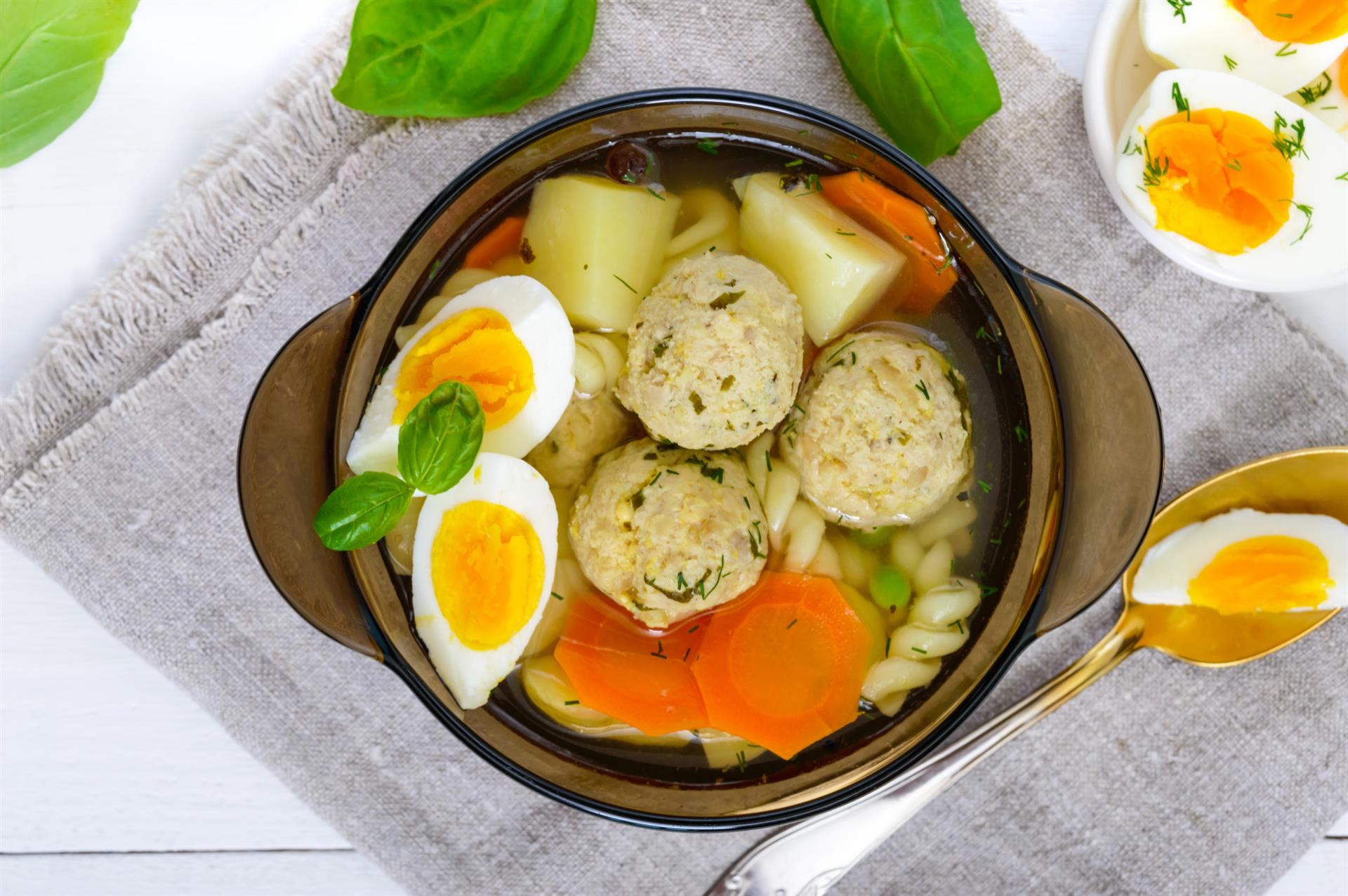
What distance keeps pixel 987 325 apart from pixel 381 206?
0.80 meters

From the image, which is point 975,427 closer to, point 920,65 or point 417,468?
point 920,65

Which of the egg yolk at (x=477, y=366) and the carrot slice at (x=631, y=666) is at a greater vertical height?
the egg yolk at (x=477, y=366)

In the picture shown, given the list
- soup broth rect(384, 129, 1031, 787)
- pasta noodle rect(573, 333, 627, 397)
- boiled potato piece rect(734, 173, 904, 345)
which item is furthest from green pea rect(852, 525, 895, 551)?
pasta noodle rect(573, 333, 627, 397)

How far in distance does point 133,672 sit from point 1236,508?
1.57m

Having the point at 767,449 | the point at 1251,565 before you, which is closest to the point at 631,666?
the point at 767,449

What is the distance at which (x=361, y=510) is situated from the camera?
1062mm

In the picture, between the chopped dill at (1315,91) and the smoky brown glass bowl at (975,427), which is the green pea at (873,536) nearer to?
the smoky brown glass bowl at (975,427)

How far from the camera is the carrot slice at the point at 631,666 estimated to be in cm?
119

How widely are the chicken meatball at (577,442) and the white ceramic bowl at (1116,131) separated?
70cm

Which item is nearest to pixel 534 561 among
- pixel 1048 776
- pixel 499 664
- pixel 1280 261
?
pixel 499 664

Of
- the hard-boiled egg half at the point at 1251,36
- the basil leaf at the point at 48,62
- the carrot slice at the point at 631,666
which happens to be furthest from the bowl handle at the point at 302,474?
the hard-boiled egg half at the point at 1251,36

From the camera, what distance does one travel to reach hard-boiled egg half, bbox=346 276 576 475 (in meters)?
1.11

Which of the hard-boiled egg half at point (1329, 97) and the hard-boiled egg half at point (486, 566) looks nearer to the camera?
the hard-boiled egg half at point (486, 566)

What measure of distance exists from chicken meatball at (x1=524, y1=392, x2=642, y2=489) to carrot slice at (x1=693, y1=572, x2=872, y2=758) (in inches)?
9.4
